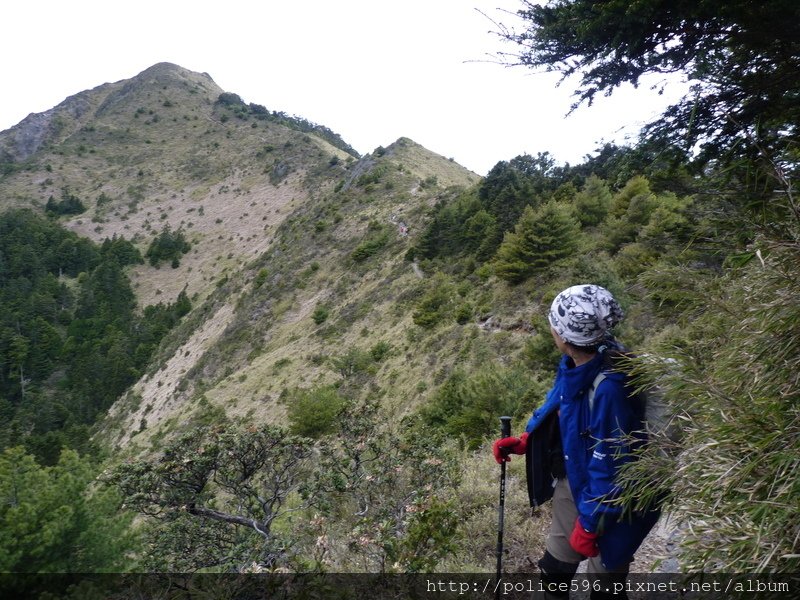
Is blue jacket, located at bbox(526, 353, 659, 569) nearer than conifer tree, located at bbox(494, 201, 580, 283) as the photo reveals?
Yes

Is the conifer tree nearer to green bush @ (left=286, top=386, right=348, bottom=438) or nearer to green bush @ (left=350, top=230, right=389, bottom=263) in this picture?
green bush @ (left=286, top=386, right=348, bottom=438)

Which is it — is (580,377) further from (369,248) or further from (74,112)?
(74,112)

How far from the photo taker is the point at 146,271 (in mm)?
63000

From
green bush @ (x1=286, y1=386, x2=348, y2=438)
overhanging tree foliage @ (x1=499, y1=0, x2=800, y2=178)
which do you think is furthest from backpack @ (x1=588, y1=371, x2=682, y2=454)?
green bush @ (x1=286, y1=386, x2=348, y2=438)

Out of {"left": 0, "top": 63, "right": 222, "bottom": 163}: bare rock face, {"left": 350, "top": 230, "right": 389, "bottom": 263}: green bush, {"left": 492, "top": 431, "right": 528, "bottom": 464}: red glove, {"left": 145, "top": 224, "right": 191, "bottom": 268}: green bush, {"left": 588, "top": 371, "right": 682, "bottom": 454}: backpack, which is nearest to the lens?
{"left": 588, "top": 371, "right": 682, "bottom": 454}: backpack

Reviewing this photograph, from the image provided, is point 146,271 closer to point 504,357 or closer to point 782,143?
point 504,357

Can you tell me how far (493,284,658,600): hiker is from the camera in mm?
2031

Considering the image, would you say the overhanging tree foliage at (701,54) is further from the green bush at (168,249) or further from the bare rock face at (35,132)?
the bare rock face at (35,132)

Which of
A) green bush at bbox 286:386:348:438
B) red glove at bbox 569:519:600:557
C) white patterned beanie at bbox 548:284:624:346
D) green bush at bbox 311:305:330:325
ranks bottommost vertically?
green bush at bbox 286:386:348:438

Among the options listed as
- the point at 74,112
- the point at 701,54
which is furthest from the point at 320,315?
the point at 74,112

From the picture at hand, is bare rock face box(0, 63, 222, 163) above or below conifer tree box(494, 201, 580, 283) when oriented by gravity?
above

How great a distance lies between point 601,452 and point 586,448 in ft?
0.39

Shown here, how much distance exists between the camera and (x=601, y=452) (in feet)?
6.64

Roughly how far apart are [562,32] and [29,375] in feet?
230
